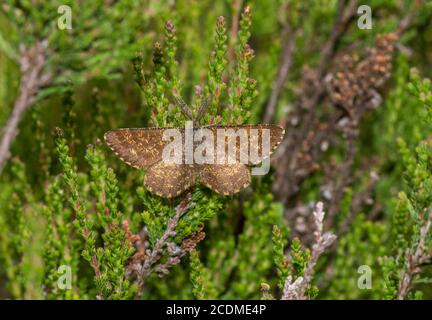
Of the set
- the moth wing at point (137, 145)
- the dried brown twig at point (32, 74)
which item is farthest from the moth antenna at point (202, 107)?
the dried brown twig at point (32, 74)

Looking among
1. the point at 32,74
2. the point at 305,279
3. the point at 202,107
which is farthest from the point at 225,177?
the point at 32,74

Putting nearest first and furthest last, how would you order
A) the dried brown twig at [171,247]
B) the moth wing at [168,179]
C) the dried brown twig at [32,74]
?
1. the moth wing at [168,179]
2. the dried brown twig at [171,247]
3. the dried brown twig at [32,74]

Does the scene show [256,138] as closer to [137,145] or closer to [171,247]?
[137,145]

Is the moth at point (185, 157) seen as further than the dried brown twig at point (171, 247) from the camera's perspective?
No

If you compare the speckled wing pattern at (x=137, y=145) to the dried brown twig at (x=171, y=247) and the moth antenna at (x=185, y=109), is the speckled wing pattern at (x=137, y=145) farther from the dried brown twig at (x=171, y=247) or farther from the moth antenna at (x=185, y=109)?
the dried brown twig at (x=171, y=247)

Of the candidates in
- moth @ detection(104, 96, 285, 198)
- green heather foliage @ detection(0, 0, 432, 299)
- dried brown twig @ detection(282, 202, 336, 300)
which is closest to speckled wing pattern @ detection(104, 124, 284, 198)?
moth @ detection(104, 96, 285, 198)

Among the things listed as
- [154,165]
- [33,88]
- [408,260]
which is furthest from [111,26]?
[408,260]

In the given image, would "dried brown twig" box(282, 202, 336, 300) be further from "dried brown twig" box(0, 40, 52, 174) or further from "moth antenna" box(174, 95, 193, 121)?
"dried brown twig" box(0, 40, 52, 174)

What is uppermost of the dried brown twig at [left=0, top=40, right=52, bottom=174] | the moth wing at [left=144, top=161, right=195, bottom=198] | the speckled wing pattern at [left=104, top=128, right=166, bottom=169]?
the dried brown twig at [left=0, top=40, right=52, bottom=174]
